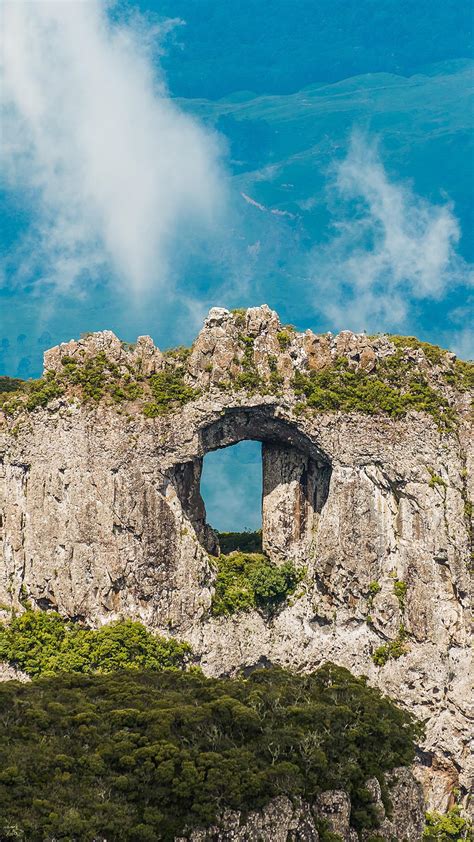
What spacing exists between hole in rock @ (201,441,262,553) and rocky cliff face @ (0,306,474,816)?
7510cm

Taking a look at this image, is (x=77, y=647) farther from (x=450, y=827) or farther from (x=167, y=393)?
(x=450, y=827)

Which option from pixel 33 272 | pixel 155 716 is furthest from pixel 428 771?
pixel 33 272

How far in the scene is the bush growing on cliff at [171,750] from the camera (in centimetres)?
3194

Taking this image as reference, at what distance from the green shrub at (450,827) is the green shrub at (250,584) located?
9.33 m

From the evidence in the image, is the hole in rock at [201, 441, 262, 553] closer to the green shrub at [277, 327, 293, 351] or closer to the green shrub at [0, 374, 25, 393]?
the green shrub at [0, 374, 25, 393]

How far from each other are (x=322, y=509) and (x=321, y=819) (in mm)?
17514

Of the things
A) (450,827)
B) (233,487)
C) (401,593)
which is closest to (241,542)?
(401,593)

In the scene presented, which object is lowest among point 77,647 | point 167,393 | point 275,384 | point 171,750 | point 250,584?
point 171,750

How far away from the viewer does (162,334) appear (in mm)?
155375

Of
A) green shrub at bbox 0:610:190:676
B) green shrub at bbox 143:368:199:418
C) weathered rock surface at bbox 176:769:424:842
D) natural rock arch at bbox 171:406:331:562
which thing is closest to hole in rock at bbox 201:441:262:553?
natural rock arch at bbox 171:406:331:562

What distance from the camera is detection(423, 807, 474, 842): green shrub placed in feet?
151

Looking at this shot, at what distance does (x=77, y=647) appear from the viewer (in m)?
47.9

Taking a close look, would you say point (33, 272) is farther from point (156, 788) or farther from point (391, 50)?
point (156, 788)

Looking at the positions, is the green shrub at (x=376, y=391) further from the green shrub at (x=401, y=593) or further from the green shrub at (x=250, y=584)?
the green shrub at (x=250, y=584)
